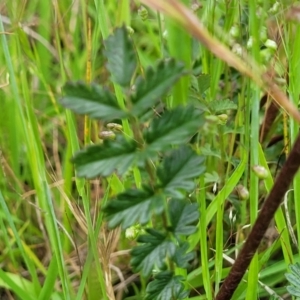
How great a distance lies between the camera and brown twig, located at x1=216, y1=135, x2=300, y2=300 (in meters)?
0.52

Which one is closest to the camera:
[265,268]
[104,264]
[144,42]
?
[104,264]

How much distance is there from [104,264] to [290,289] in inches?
10.8

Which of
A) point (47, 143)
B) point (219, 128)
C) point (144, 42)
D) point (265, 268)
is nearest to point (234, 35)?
point (219, 128)

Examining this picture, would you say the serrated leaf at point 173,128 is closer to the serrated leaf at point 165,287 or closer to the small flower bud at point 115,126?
the serrated leaf at point 165,287

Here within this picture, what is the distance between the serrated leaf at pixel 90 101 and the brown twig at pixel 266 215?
0.53 ft

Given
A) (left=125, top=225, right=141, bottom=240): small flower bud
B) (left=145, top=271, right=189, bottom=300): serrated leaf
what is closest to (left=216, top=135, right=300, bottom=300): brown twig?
(left=145, top=271, right=189, bottom=300): serrated leaf

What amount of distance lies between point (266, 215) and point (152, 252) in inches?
4.6

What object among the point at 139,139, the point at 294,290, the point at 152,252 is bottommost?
the point at 294,290

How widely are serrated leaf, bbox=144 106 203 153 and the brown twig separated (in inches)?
4.0

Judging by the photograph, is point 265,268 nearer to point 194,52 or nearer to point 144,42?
point 194,52

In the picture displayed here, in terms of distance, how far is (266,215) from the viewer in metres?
0.55

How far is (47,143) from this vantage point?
4.52 feet

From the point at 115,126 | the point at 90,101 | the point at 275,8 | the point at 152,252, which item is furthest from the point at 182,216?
the point at 275,8

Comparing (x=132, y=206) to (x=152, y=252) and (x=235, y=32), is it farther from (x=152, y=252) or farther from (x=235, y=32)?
(x=235, y=32)
